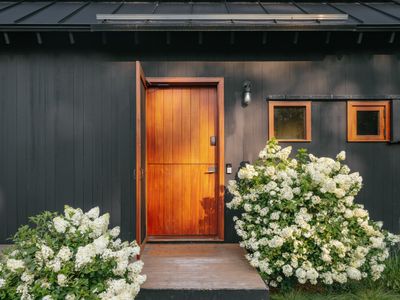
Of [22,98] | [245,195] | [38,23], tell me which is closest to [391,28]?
[245,195]

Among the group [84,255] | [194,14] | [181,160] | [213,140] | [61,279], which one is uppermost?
[194,14]

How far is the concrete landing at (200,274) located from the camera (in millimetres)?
2736

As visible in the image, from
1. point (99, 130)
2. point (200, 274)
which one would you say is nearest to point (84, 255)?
point (200, 274)

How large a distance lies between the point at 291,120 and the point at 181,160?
1585 millimetres

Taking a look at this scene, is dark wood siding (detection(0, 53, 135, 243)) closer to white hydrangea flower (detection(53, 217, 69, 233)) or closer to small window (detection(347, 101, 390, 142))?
white hydrangea flower (detection(53, 217, 69, 233))

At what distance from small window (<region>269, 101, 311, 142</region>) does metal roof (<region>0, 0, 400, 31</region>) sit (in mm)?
962

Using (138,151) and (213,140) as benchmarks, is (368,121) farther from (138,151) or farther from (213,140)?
(138,151)

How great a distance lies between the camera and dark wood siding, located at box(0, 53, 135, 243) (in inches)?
161

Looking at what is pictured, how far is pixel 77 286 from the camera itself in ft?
6.91

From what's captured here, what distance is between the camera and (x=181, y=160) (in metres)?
4.32

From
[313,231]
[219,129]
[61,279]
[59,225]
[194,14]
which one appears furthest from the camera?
[219,129]

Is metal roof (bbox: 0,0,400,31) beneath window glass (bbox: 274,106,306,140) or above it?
above

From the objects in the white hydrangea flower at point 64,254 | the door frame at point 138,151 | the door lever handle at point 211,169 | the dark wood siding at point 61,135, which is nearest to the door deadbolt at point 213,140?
the door lever handle at point 211,169

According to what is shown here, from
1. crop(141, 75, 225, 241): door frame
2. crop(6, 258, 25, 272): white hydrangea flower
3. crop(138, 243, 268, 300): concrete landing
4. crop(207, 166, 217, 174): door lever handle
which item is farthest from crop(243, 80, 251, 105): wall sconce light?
crop(6, 258, 25, 272): white hydrangea flower
